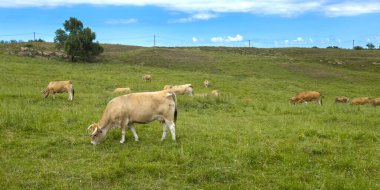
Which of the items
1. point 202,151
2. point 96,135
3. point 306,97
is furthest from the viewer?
point 306,97

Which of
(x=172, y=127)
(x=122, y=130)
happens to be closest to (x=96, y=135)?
(x=122, y=130)

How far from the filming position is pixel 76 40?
169ft

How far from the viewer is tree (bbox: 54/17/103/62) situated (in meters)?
51.6

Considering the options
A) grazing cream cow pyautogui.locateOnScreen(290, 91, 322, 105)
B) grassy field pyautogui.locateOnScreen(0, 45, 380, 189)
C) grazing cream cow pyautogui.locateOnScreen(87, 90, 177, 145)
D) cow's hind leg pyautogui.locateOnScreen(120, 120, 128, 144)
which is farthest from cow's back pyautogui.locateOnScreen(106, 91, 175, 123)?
grazing cream cow pyautogui.locateOnScreen(290, 91, 322, 105)

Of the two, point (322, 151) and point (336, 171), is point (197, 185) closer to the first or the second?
point (336, 171)

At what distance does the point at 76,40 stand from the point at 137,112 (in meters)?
42.8

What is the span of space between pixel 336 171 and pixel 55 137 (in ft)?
25.4

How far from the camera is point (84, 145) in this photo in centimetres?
1113

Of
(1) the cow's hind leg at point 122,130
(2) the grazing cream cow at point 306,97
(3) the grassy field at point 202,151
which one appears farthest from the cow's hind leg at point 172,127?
(2) the grazing cream cow at point 306,97

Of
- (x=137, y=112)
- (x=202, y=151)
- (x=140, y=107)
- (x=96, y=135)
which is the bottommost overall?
(x=202, y=151)

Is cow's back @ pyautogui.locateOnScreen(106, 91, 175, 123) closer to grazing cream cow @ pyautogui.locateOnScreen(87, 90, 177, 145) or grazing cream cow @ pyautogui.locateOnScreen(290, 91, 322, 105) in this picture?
grazing cream cow @ pyautogui.locateOnScreen(87, 90, 177, 145)

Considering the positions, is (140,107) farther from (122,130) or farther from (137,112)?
(122,130)

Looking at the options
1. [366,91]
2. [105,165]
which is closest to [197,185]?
[105,165]

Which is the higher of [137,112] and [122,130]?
[137,112]
